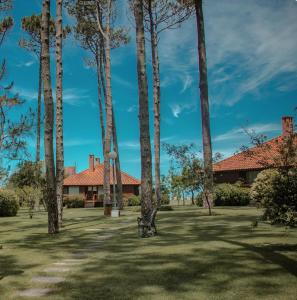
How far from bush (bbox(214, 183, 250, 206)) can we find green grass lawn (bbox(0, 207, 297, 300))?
19449 millimetres

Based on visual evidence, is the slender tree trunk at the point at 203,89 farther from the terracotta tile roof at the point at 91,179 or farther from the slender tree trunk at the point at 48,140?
the terracotta tile roof at the point at 91,179

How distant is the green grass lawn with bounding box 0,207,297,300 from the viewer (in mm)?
6512

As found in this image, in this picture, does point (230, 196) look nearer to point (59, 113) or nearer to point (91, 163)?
point (59, 113)

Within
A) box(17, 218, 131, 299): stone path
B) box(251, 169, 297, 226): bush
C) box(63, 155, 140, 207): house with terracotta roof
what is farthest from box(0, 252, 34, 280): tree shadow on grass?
box(63, 155, 140, 207): house with terracotta roof

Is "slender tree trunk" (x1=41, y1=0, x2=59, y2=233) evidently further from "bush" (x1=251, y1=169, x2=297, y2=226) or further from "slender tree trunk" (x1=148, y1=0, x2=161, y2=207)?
"slender tree trunk" (x1=148, y1=0, x2=161, y2=207)

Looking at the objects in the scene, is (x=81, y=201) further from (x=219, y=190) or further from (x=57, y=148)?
(x=57, y=148)

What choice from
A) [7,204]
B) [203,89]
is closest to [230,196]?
[203,89]

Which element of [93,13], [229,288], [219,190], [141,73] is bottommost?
[229,288]

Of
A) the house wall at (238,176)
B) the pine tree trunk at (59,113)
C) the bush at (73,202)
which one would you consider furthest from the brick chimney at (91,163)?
the pine tree trunk at (59,113)

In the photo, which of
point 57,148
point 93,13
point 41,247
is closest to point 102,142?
point 93,13

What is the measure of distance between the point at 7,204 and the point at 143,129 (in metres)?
15.8

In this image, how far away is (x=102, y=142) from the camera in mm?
36156

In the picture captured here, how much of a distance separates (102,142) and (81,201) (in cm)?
1222

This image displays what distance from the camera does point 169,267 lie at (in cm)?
797
